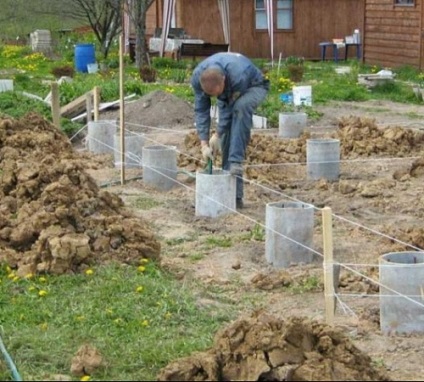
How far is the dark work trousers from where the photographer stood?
37.2ft

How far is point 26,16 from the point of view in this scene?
46.2 meters

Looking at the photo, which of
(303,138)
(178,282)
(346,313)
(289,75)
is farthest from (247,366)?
(289,75)

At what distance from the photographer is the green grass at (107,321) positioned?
656 centimetres

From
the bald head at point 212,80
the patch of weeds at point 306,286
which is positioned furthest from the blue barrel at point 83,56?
the patch of weeds at point 306,286

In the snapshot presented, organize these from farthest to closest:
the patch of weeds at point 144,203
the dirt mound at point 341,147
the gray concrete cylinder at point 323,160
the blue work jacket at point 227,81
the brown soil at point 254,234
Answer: the dirt mound at point 341,147
the gray concrete cylinder at point 323,160
the patch of weeds at point 144,203
the blue work jacket at point 227,81
the brown soil at point 254,234

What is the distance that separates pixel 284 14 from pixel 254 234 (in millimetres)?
26620

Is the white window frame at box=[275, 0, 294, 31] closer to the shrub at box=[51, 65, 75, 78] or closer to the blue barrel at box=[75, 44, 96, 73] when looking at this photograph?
the blue barrel at box=[75, 44, 96, 73]

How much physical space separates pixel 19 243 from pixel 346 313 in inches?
113

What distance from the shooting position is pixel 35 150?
14.1 metres

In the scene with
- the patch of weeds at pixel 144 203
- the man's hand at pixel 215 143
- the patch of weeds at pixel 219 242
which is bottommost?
the patch of weeds at pixel 219 242

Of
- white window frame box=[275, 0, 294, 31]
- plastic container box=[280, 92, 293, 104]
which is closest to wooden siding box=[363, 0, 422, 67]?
white window frame box=[275, 0, 294, 31]

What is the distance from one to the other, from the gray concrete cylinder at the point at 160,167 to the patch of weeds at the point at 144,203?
79cm

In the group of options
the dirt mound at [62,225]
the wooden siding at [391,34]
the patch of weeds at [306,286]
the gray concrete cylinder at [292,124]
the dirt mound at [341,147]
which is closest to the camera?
the patch of weeds at [306,286]

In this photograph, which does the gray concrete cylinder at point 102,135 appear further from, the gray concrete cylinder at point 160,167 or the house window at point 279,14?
the house window at point 279,14
